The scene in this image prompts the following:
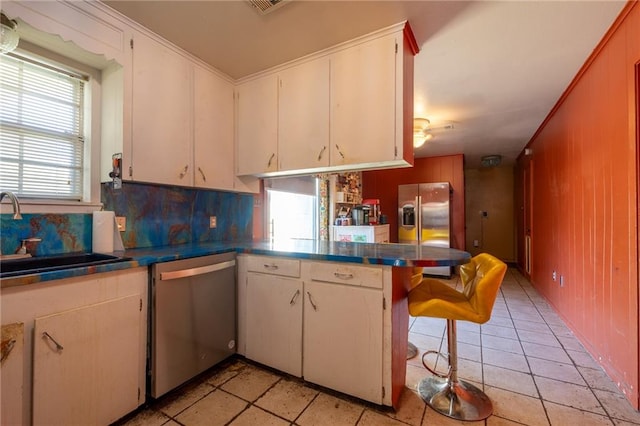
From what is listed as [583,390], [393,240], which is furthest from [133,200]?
[393,240]

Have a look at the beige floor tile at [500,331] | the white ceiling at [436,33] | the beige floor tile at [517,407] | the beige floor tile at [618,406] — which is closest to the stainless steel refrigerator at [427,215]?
the beige floor tile at [500,331]

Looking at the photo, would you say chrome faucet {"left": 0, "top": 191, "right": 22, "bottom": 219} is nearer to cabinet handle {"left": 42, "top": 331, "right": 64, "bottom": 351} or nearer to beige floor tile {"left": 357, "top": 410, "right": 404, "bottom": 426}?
cabinet handle {"left": 42, "top": 331, "right": 64, "bottom": 351}

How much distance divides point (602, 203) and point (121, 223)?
3500 mm

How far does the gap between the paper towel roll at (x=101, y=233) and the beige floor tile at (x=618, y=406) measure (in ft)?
10.3

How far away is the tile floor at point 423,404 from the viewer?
1.50m

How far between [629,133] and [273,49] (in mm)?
2421

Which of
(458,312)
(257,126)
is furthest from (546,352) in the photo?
(257,126)

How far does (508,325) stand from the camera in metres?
2.83

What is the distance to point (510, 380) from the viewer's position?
1873mm

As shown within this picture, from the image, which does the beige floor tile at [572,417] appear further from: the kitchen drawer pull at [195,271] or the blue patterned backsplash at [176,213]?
the blue patterned backsplash at [176,213]

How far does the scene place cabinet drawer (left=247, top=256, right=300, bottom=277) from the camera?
180 cm

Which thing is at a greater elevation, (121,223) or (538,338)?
(121,223)

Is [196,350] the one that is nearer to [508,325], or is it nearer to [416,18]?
[416,18]

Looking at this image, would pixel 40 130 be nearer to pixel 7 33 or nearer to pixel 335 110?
pixel 7 33
